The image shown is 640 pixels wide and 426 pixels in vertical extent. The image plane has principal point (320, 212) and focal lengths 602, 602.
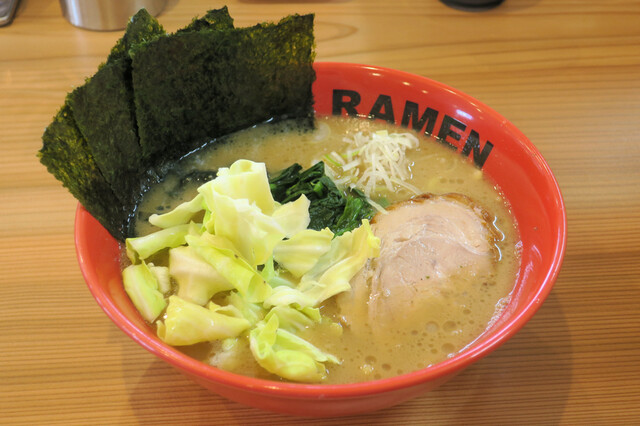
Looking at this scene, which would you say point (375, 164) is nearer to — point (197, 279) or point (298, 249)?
point (298, 249)

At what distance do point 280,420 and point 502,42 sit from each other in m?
1.56

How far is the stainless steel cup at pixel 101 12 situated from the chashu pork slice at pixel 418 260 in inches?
51.7

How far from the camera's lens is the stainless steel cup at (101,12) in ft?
6.76

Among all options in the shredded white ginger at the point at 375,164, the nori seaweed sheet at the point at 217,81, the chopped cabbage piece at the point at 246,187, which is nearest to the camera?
the chopped cabbage piece at the point at 246,187

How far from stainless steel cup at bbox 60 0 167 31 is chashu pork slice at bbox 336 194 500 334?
131cm

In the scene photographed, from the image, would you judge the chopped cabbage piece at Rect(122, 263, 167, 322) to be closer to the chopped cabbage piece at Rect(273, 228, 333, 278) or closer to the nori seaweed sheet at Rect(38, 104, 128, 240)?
the nori seaweed sheet at Rect(38, 104, 128, 240)

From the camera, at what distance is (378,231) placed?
127 centimetres

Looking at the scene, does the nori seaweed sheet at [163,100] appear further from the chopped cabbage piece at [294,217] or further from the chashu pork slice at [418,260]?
the chashu pork slice at [418,260]

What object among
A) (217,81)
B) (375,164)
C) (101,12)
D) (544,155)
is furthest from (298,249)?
(101,12)

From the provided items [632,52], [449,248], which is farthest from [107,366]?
[632,52]

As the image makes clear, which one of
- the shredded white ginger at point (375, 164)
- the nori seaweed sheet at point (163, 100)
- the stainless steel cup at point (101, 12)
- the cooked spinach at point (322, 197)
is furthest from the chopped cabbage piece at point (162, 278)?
the stainless steel cup at point (101, 12)

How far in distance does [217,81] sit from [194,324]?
0.65m

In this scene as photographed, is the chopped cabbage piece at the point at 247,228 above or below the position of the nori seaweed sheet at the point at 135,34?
below

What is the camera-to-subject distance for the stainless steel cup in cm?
206
